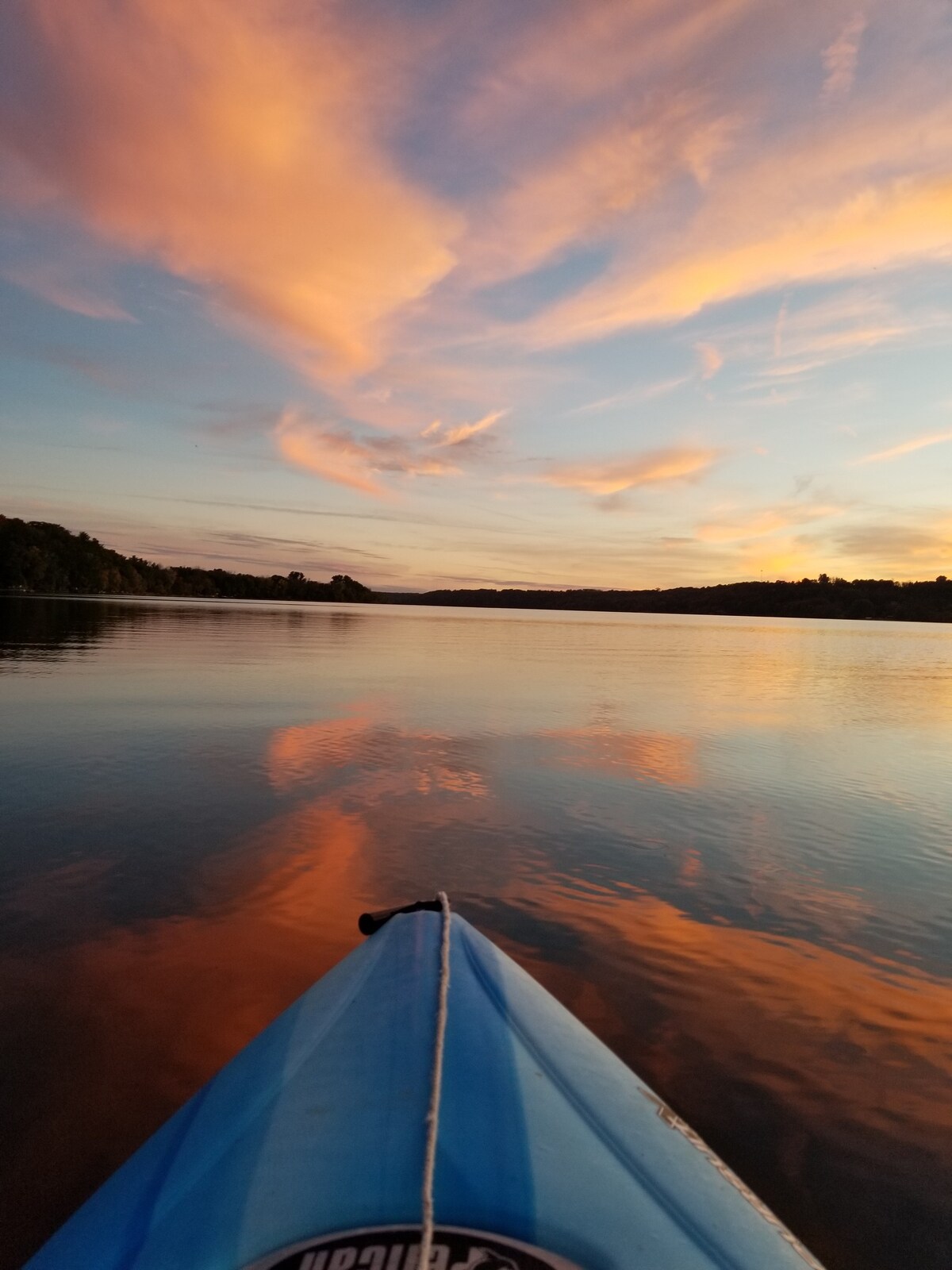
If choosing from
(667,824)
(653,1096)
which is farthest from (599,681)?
(653,1096)

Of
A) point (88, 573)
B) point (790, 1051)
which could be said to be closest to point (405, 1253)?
point (790, 1051)

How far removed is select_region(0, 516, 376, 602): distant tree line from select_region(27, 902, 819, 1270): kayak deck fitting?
5545 inches

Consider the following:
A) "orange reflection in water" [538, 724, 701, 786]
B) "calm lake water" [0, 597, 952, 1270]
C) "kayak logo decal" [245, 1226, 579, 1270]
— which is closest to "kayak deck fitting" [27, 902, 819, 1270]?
"kayak logo decal" [245, 1226, 579, 1270]

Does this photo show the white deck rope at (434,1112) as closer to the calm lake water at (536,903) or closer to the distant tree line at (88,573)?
the calm lake water at (536,903)

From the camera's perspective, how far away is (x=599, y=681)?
26.3m

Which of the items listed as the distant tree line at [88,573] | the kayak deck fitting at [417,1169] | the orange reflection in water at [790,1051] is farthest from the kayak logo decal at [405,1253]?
the distant tree line at [88,573]

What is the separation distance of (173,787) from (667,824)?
717cm

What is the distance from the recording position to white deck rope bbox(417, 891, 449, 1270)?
2.22 metres

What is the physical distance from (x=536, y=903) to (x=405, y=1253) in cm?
487

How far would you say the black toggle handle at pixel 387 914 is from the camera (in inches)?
175

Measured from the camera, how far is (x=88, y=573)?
138m

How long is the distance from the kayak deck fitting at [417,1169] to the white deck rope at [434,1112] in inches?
1.5

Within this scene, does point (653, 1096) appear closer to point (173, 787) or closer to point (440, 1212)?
point (440, 1212)

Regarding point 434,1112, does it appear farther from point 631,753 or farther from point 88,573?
point 88,573
